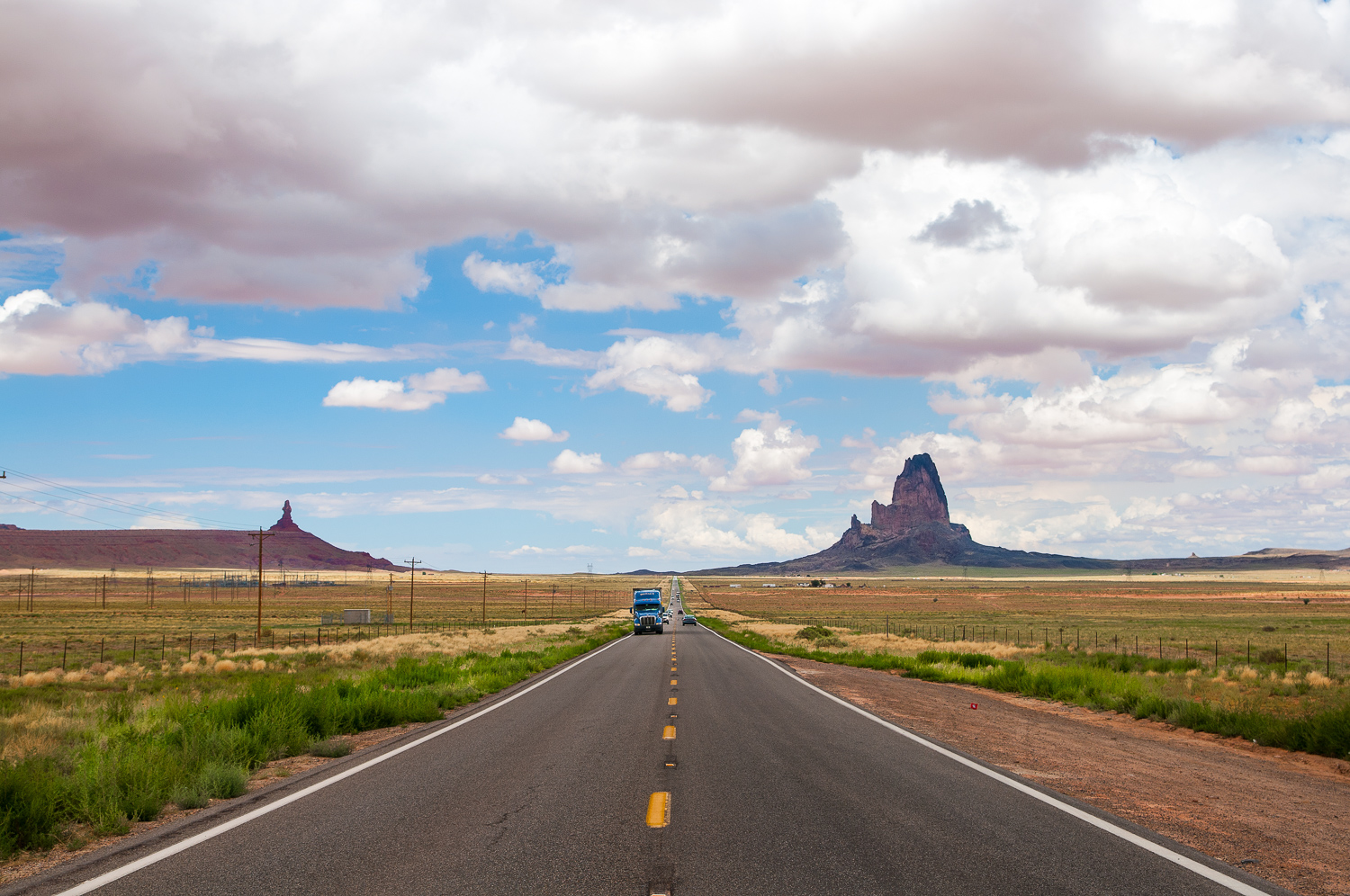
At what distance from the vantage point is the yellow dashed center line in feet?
26.4

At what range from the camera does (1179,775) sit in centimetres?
1164

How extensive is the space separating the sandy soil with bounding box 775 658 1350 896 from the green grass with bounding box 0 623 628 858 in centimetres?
919

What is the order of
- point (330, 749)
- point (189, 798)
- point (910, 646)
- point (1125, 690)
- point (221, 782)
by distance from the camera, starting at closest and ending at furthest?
point (189, 798)
point (221, 782)
point (330, 749)
point (1125, 690)
point (910, 646)

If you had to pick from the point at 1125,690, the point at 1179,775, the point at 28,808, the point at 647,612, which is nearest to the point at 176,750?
the point at 28,808

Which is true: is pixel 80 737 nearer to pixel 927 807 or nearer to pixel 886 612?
pixel 927 807

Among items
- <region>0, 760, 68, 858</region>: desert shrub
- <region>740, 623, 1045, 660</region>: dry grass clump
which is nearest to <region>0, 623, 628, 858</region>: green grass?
<region>0, 760, 68, 858</region>: desert shrub

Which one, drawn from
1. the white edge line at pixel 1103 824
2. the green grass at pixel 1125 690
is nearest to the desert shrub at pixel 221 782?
the white edge line at pixel 1103 824

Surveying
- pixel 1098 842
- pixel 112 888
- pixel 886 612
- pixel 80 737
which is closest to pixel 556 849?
pixel 112 888

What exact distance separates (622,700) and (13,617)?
91296 millimetres

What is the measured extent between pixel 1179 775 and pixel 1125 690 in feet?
35.3

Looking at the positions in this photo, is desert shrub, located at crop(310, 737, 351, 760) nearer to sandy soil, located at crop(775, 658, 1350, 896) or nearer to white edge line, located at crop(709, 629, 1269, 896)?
white edge line, located at crop(709, 629, 1269, 896)

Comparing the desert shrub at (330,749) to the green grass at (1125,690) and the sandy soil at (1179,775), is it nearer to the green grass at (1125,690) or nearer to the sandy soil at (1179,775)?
the sandy soil at (1179,775)

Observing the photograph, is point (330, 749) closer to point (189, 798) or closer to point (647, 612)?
point (189, 798)

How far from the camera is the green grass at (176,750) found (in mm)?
8281
